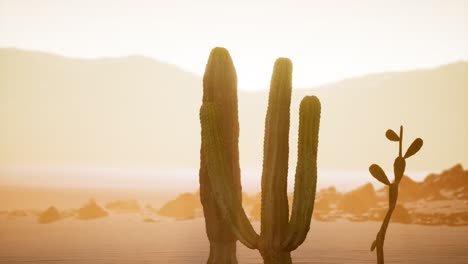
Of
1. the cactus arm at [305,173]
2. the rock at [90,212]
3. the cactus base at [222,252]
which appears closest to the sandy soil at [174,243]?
the rock at [90,212]

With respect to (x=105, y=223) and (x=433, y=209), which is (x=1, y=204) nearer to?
(x=105, y=223)

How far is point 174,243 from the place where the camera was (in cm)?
1739

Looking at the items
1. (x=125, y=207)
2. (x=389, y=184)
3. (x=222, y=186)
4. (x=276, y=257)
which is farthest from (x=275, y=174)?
(x=125, y=207)

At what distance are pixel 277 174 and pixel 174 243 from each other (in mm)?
8282

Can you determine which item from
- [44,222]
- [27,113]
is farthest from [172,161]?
[44,222]

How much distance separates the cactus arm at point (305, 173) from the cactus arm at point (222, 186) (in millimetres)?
808

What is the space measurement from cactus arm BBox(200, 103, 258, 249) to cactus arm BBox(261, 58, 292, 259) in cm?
34

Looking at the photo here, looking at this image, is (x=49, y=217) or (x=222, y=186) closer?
(x=222, y=186)

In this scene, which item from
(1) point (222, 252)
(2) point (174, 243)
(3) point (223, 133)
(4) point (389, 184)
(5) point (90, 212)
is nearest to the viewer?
(4) point (389, 184)

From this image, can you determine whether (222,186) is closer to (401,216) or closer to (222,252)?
(222,252)

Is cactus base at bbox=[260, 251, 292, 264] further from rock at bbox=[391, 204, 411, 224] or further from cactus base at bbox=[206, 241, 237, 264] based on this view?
rock at bbox=[391, 204, 411, 224]

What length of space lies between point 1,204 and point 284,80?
2987cm

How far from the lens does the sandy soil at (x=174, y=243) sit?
582 inches

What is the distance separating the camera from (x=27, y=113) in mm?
188250
